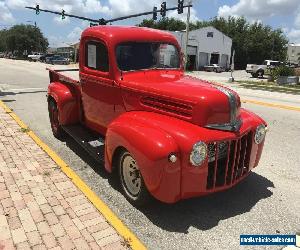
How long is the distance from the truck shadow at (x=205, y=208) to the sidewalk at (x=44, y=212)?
26.4 inches

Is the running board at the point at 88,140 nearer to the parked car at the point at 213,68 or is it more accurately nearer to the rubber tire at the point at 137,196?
the rubber tire at the point at 137,196

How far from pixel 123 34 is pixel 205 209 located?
3.01m

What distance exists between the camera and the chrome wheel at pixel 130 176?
4.80 meters

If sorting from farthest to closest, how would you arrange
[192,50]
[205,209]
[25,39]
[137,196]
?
[25,39], [192,50], [205,209], [137,196]

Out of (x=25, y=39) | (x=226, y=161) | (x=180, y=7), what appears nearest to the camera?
(x=226, y=161)

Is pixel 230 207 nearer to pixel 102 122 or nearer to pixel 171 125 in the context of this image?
pixel 171 125

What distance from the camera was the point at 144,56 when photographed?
597cm

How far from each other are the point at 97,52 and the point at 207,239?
11.5 ft

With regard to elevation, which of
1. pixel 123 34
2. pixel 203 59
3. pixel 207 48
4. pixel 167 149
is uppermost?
pixel 123 34

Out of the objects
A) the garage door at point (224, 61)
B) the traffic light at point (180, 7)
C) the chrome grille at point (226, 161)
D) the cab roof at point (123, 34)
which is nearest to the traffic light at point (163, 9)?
the traffic light at point (180, 7)

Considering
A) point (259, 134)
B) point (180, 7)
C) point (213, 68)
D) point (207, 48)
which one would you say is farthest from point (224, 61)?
point (259, 134)

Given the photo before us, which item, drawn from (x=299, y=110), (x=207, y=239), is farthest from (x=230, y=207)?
(x=299, y=110)

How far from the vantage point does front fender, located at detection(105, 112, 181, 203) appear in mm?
4129

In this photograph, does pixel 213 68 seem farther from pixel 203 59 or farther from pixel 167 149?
pixel 167 149
